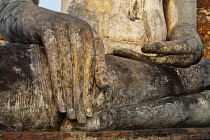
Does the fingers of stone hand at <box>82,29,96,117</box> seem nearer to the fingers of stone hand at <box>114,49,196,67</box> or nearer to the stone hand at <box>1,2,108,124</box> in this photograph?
the stone hand at <box>1,2,108,124</box>

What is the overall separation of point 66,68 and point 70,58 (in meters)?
0.08

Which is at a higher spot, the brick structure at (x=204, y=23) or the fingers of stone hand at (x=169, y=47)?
the brick structure at (x=204, y=23)

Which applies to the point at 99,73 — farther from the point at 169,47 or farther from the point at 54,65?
the point at 169,47

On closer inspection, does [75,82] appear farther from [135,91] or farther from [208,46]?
[208,46]

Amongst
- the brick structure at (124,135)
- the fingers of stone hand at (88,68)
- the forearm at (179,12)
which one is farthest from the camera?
the forearm at (179,12)

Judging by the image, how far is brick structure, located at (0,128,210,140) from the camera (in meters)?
2.45

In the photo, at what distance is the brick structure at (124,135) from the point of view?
2.45m

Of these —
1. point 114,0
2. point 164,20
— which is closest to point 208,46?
point 164,20

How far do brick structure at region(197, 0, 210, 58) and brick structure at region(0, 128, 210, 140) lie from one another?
3.23 meters

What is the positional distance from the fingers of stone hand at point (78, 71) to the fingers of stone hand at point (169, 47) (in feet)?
2.27

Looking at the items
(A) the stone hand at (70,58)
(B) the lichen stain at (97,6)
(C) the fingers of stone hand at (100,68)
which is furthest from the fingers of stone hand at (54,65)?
(B) the lichen stain at (97,6)

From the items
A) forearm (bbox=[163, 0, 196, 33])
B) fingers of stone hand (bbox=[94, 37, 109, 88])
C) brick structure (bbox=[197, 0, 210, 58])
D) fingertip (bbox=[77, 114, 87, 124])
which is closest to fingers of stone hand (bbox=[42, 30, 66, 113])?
fingertip (bbox=[77, 114, 87, 124])

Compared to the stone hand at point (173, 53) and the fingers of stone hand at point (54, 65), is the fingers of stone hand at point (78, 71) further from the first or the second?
the stone hand at point (173, 53)

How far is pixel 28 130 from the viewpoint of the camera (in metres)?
2.62
